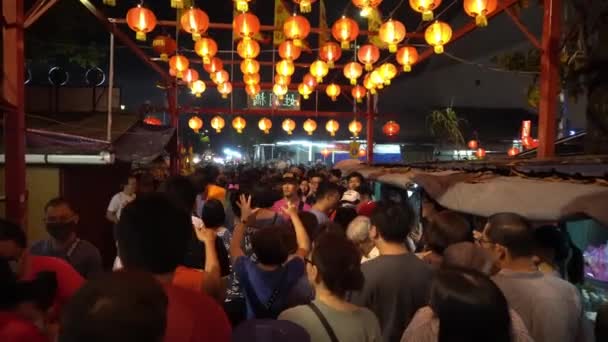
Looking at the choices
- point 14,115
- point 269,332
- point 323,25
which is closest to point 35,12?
point 14,115

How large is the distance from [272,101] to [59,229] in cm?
1757

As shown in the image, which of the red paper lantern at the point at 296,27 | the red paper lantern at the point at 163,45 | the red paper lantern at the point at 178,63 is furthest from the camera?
the red paper lantern at the point at 178,63

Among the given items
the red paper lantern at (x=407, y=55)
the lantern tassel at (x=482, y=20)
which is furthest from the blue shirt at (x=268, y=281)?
the red paper lantern at (x=407, y=55)

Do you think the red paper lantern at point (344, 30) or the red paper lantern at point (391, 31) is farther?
the red paper lantern at point (344, 30)

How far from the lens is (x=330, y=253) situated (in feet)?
9.38

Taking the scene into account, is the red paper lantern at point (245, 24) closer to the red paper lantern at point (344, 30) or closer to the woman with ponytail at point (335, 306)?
the red paper lantern at point (344, 30)

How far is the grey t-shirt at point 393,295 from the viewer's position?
11.7ft

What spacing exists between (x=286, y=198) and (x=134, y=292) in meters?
5.99

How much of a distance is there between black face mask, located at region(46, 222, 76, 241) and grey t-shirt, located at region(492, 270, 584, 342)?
352 centimetres

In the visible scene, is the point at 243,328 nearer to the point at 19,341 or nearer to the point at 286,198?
the point at 19,341

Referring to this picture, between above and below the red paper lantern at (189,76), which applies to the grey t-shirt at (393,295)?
below

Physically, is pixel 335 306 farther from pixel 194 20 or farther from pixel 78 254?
pixel 194 20

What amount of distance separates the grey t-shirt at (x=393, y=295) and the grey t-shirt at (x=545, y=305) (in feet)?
1.95

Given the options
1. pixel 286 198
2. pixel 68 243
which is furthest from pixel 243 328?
pixel 286 198
